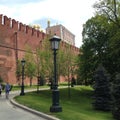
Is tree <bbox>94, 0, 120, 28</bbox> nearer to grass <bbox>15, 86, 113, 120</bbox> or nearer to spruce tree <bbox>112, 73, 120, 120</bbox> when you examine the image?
grass <bbox>15, 86, 113, 120</bbox>

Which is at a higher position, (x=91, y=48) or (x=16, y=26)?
(x=16, y=26)

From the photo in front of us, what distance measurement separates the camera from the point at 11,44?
55.4m

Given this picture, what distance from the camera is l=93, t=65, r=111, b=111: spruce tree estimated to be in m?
25.4

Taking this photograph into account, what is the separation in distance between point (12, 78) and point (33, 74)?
10346mm

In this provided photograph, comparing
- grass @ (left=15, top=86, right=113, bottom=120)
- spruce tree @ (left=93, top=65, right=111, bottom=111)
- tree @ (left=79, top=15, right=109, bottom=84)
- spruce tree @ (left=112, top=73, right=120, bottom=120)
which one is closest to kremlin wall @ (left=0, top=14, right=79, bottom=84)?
tree @ (left=79, top=15, right=109, bottom=84)

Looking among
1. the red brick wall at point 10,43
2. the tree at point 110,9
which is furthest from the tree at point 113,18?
the red brick wall at point 10,43

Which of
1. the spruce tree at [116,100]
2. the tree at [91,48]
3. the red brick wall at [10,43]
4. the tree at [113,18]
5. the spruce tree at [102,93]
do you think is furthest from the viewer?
the red brick wall at [10,43]

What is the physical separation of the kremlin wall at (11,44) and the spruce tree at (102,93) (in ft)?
88.5

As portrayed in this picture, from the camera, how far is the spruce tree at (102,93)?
2536 centimetres

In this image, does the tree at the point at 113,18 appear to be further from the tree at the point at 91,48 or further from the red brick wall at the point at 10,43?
the red brick wall at the point at 10,43

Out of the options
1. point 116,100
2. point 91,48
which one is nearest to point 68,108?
point 116,100

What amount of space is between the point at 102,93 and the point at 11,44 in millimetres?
31030

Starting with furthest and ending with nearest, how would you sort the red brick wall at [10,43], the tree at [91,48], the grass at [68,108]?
the red brick wall at [10,43] < the tree at [91,48] < the grass at [68,108]

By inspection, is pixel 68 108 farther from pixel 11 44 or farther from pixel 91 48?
pixel 11 44
